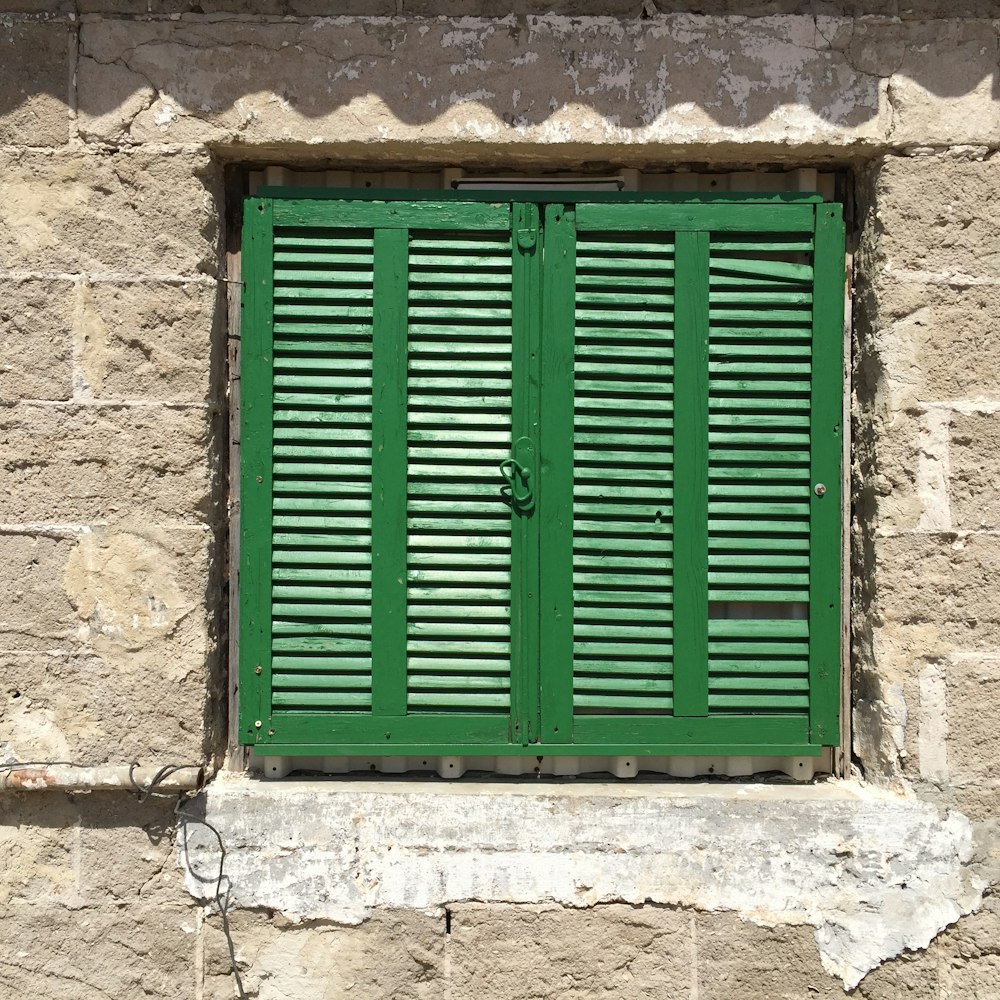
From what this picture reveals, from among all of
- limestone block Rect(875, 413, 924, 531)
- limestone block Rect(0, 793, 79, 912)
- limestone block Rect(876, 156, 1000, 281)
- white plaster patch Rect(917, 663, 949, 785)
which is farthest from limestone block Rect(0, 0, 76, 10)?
white plaster patch Rect(917, 663, 949, 785)

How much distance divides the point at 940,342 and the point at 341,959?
238 cm

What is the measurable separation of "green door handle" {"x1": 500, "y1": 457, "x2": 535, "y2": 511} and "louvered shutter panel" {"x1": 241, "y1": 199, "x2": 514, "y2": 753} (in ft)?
0.13

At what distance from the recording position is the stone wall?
8.57 feet

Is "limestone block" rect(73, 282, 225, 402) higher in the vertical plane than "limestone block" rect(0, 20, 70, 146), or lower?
lower

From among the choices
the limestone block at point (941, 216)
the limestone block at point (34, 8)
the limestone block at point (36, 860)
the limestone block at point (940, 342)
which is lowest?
the limestone block at point (36, 860)

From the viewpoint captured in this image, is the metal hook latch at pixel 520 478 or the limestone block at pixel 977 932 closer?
the limestone block at pixel 977 932

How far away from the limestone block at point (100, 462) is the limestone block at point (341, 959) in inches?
46.7

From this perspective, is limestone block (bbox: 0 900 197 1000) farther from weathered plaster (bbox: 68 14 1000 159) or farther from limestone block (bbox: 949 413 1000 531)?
limestone block (bbox: 949 413 1000 531)

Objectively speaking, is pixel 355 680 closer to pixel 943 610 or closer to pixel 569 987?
pixel 569 987

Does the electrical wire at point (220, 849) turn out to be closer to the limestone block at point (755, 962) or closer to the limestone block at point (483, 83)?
the limestone block at point (755, 962)

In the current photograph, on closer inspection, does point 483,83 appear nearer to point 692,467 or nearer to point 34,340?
point 692,467

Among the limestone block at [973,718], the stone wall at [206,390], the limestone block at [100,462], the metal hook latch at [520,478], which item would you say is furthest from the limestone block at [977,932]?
the limestone block at [100,462]

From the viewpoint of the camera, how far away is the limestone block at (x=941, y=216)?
2.62 metres

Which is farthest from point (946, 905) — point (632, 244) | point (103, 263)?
point (103, 263)
